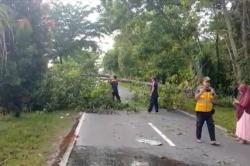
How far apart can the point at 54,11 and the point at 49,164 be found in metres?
45.0

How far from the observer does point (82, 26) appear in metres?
57.1

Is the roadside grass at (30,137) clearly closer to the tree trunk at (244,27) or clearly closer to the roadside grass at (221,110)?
the roadside grass at (221,110)

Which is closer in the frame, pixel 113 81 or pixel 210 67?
pixel 113 81

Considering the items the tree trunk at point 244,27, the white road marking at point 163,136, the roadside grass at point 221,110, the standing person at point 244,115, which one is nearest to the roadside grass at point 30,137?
the white road marking at point 163,136

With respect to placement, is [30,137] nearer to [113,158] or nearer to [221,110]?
[113,158]

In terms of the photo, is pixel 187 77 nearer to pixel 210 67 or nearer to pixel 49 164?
pixel 210 67

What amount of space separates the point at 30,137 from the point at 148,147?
3676 mm

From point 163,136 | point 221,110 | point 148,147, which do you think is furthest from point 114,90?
point 148,147

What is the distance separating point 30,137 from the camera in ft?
48.9

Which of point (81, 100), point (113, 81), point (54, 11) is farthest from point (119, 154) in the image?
point (54, 11)

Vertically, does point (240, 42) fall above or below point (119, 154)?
above

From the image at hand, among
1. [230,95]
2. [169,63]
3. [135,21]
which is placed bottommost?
[230,95]

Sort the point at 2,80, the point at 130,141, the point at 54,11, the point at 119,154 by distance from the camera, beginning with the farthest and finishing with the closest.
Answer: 1. the point at 54,11
2. the point at 2,80
3. the point at 130,141
4. the point at 119,154

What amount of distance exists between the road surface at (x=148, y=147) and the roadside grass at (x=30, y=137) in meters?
0.78
